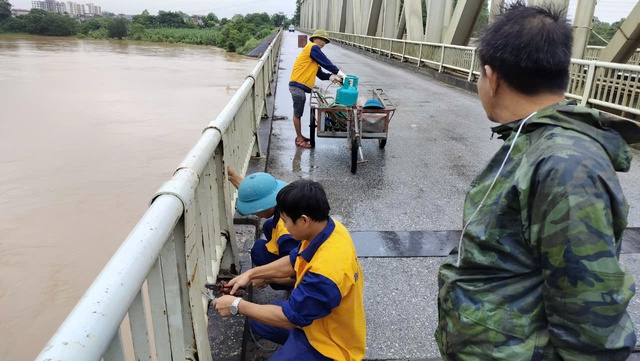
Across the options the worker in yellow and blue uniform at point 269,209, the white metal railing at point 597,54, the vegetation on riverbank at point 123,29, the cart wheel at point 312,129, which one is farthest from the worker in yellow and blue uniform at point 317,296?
the vegetation on riverbank at point 123,29

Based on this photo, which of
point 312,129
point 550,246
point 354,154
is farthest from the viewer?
point 312,129

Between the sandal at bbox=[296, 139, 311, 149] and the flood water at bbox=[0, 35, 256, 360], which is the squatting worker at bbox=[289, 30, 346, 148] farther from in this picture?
the flood water at bbox=[0, 35, 256, 360]

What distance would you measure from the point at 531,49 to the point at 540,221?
0.43 meters

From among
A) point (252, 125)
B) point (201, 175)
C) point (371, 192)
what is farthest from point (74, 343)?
point (252, 125)

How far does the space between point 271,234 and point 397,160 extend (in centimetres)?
349

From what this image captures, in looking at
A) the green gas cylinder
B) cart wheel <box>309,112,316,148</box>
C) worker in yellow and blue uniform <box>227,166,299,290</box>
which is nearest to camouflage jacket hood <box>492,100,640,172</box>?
worker in yellow and blue uniform <box>227,166,299,290</box>

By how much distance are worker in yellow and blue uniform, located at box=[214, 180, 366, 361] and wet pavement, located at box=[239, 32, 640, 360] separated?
1.80 ft

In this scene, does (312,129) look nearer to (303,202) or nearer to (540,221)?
(303,202)

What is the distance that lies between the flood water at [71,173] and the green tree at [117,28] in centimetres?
5640

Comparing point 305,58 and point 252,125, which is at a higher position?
point 305,58

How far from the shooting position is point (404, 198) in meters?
4.60

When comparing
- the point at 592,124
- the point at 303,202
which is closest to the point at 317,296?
the point at 303,202

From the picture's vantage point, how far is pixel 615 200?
0.97 m

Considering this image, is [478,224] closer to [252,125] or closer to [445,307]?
[445,307]
